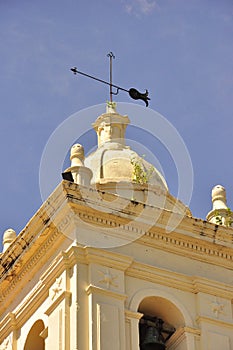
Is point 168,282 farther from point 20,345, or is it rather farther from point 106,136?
point 106,136

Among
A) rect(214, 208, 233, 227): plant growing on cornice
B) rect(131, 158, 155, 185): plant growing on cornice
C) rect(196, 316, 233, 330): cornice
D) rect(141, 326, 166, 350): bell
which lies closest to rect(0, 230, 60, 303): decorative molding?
rect(141, 326, 166, 350): bell

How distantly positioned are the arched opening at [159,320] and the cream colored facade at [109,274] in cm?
2

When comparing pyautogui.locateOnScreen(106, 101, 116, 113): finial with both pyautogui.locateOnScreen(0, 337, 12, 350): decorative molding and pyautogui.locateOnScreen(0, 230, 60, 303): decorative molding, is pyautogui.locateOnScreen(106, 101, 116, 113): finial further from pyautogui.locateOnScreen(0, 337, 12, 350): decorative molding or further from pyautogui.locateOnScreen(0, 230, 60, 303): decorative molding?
pyautogui.locateOnScreen(0, 337, 12, 350): decorative molding

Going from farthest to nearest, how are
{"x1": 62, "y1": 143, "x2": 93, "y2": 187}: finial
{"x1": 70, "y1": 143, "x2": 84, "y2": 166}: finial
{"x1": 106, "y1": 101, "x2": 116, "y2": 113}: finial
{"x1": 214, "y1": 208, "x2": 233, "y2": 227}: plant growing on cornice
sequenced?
{"x1": 106, "y1": 101, "x2": 116, "y2": 113}: finial → {"x1": 214, "y1": 208, "x2": 233, "y2": 227}: plant growing on cornice → {"x1": 70, "y1": 143, "x2": 84, "y2": 166}: finial → {"x1": 62, "y1": 143, "x2": 93, "y2": 187}: finial

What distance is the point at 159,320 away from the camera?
85.7 feet

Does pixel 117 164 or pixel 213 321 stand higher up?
pixel 117 164

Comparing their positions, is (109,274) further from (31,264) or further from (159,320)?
(31,264)

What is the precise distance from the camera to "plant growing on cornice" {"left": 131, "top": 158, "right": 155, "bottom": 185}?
2794cm

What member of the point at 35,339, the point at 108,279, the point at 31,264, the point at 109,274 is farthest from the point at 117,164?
the point at 35,339

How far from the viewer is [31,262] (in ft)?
87.3

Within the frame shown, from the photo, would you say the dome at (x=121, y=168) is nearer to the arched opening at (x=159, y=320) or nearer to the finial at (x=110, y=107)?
the finial at (x=110, y=107)

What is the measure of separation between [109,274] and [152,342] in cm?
127

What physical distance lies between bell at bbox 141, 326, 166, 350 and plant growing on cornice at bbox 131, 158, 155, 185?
3.13m

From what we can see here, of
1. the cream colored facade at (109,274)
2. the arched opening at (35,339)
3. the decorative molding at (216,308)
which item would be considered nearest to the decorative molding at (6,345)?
the cream colored facade at (109,274)
